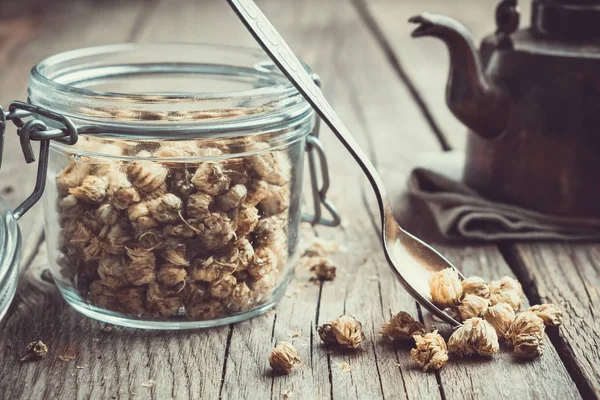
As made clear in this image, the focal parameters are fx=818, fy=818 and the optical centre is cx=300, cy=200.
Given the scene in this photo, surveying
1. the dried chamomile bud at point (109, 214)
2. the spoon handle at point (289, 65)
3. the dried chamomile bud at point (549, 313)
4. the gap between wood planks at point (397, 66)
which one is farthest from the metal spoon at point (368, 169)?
the gap between wood planks at point (397, 66)

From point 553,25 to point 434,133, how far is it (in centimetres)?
48

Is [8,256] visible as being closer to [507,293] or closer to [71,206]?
[71,206]

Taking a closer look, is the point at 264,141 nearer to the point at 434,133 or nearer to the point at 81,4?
the point at 434,133

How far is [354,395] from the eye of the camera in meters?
0.71

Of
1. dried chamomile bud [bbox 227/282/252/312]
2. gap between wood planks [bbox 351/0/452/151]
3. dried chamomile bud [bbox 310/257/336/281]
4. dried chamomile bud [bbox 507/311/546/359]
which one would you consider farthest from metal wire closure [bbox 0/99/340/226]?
gap between wood planks [bbox 351/0/452/151]

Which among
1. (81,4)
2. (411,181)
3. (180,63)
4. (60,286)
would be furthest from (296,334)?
(81,4)

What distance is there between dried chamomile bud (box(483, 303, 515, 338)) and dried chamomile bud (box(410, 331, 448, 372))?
71 millimetres

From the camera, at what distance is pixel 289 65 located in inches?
31.3

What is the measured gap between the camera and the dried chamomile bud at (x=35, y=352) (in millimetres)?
763

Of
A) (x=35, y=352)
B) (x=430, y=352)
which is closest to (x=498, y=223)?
(x=430, y=352)

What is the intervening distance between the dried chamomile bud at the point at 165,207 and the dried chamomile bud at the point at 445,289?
276 millimetres

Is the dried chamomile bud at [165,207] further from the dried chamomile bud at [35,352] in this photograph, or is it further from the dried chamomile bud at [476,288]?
the dried chamomile bud at [476,288]

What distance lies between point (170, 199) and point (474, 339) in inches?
12.3

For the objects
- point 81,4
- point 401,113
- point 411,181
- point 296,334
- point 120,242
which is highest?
point 120,242
